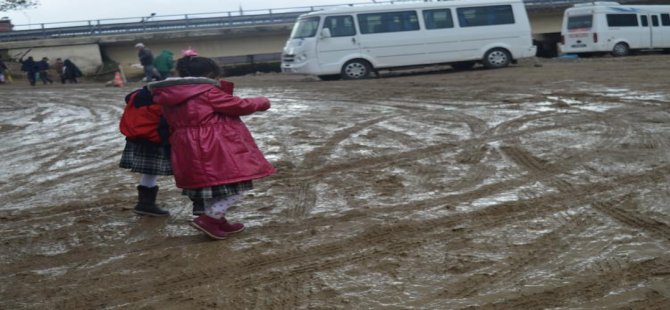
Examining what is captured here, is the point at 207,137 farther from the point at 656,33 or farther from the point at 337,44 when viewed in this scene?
the point at 656,33

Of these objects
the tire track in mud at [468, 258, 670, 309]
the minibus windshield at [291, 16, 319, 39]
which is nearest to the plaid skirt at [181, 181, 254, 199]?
the tire track in mud at [468, 258, 670, 309]

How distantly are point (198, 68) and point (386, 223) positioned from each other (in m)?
1.61

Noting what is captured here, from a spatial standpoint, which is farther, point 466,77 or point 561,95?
point 466,77

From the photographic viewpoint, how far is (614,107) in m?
8.26

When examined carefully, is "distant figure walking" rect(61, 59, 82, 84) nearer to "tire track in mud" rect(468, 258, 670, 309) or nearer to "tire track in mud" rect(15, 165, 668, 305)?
"tire track in mud" rect(15, 165, 668, 305)

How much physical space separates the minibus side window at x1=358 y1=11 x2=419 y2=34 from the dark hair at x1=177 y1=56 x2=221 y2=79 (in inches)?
509

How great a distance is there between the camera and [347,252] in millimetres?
3676

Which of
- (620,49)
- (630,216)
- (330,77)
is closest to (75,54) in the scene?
(330,77)

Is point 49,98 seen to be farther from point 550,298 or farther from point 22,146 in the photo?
point 550,298

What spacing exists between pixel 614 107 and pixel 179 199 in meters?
6.04

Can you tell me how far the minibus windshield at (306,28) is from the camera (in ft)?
53.5

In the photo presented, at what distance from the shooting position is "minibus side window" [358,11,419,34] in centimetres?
1653

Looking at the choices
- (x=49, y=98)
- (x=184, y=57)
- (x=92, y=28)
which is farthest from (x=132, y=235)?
(x=92, y=28)

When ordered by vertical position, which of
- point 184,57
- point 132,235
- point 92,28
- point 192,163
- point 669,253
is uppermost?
point 92,28
